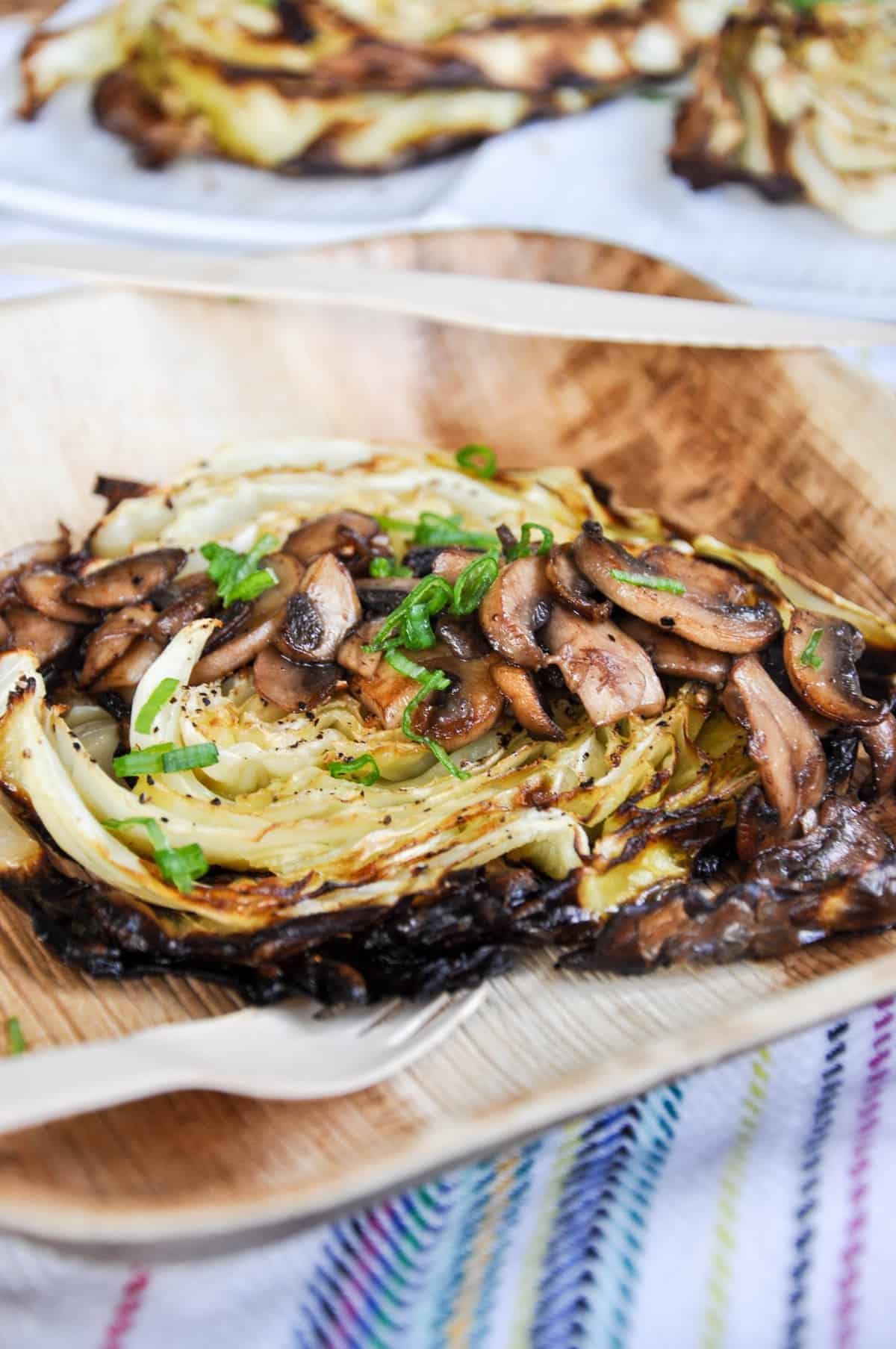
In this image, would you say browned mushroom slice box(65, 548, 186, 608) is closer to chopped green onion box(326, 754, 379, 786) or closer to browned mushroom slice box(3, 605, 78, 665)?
browned mushroom slice box(3, 605, 78, 665)

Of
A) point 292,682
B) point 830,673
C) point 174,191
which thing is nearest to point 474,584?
point 292,682

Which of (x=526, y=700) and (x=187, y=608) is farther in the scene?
(x=187, y=608)

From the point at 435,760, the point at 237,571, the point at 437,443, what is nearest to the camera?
the point at 435,760

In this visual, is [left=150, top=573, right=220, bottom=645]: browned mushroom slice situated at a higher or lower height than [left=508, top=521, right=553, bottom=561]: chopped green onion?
lower

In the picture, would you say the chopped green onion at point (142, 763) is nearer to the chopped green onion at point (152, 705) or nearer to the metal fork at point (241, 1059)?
the chopped green onion at point (152, 705)

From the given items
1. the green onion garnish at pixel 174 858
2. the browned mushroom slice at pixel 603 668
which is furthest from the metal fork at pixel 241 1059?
the browned mushroom slice at pixel 603 668

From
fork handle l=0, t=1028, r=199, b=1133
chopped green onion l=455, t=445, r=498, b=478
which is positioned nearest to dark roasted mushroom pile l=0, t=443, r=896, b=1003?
fork handle l=0, t=1028, r=199, b=1133

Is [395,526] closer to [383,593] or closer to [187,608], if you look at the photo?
[383,593]
